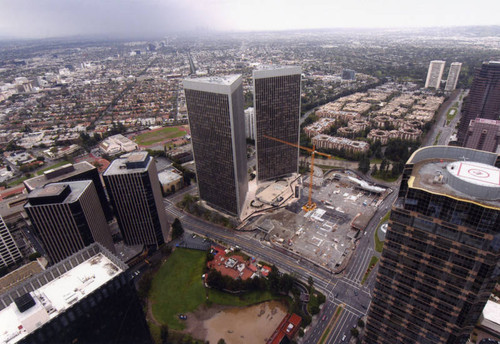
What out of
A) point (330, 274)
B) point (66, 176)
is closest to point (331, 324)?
point (330, 274)

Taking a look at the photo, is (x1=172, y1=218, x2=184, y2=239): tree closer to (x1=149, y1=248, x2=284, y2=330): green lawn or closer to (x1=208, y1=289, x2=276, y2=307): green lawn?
(x1=149, y1=248, x2=284, y2=330): green lawn

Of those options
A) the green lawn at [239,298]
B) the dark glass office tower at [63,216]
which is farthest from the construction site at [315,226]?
the dark glass office tower at [63,216]

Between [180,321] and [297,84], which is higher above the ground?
[297,84]

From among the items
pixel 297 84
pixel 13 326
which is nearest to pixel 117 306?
pixel 13 326

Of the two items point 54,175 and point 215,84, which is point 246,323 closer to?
point 215,84

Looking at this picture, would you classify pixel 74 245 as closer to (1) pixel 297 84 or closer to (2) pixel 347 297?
(2) pixel 347 297

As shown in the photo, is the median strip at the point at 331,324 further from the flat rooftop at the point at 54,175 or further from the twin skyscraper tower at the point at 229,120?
the flat rooftop at the point at 54,175

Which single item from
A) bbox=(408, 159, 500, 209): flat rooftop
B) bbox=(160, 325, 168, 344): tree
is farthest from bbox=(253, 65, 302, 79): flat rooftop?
bbox=(160, 325, 168, 344): tree
